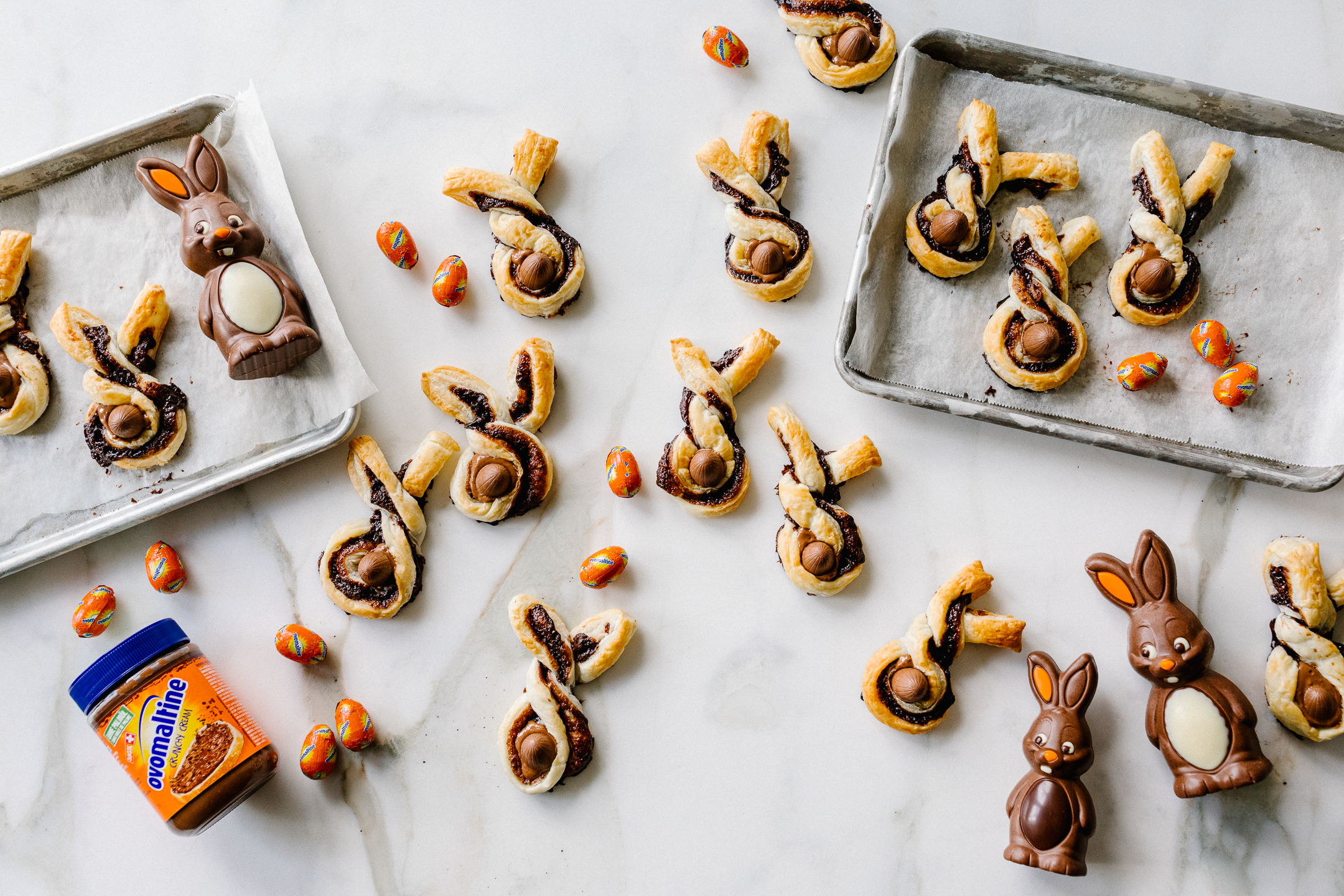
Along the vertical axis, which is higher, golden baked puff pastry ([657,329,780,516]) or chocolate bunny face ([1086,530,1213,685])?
golden baked puff pastry ([657,329,780,516])

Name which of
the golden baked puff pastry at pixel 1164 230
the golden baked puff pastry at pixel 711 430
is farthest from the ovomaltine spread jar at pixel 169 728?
the golden baked puff pastry at pixel 1164 230

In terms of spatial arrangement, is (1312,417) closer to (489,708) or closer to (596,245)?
(596,245)

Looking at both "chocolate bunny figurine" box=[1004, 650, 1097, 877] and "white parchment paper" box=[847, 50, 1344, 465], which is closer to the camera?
"chocolate bunny figurine" box=[1004, 650, 1097, 877]

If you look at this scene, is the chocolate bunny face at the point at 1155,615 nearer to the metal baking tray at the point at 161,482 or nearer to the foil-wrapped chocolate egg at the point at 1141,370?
the foil-wrapped chocolate egg at the point at 1141,370

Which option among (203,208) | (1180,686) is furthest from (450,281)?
(1180,686)

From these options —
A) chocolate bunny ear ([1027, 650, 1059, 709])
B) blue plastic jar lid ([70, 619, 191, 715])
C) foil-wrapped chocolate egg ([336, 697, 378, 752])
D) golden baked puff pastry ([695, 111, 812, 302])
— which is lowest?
foil-wrapped chocolate egg ([336, 697, 378, 752])

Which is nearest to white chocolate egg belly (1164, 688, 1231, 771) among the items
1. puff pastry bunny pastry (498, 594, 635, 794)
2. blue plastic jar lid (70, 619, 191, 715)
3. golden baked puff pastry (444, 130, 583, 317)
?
puff pastry bunny pastry (498, 594, 635, 794)

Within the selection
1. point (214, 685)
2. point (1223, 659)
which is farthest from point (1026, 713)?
point (214, 685)

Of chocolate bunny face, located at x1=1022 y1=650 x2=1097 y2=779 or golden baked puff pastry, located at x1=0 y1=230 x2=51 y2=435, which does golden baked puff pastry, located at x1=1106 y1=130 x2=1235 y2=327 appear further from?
golden baked puff pastry, located at x1=0 y1=230 x2=51 y2=435
